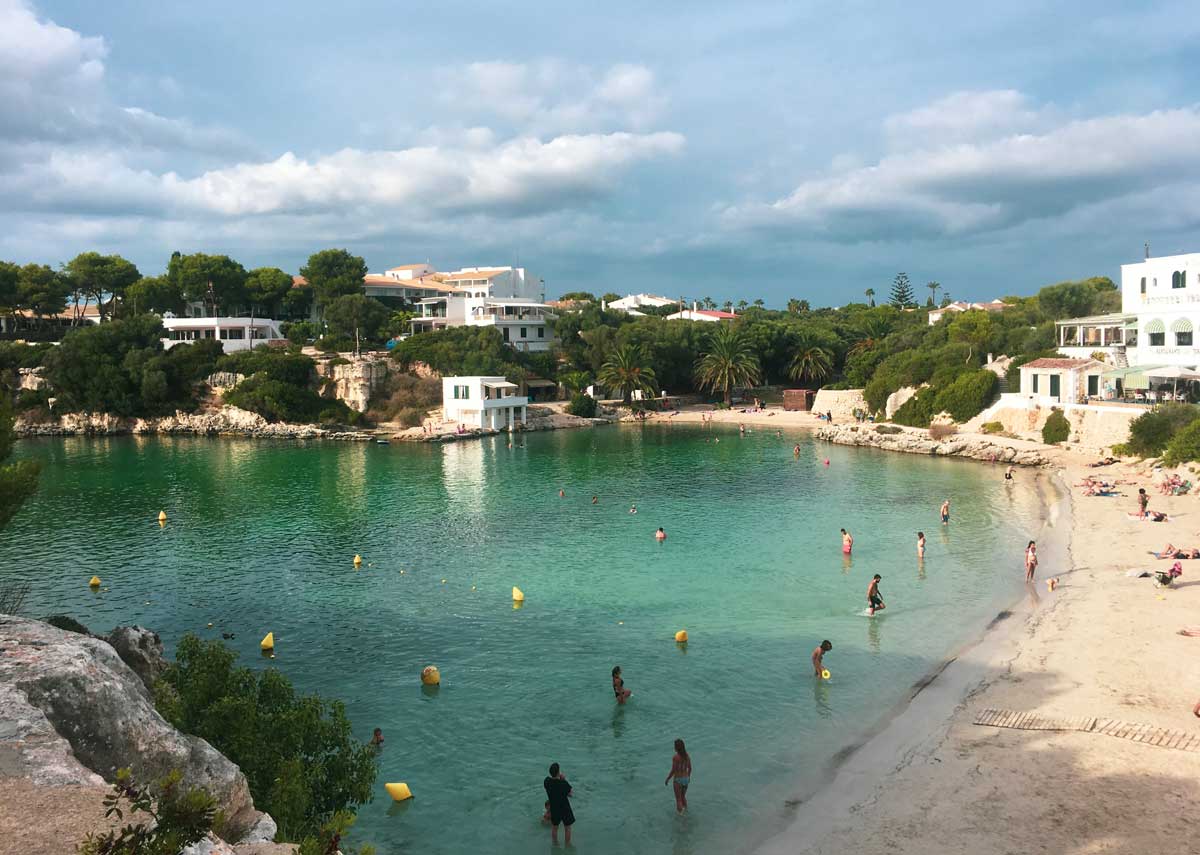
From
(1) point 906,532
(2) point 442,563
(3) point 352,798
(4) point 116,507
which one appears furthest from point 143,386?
(3) point 352,798

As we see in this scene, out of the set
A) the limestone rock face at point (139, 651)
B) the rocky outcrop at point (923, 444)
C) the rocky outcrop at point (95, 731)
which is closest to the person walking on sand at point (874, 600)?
the limestone rock face at point (139, 651)

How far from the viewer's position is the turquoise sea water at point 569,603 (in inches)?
589

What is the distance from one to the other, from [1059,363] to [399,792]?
172 feet

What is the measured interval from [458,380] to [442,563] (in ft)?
152

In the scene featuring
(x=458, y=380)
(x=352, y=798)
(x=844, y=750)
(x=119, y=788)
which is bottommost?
(x=844, y=750)

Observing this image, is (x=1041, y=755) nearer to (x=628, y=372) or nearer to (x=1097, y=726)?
(x=1097, y=726)

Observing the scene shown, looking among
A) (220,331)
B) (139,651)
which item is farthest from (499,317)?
(139,651)

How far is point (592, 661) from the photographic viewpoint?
2039cm

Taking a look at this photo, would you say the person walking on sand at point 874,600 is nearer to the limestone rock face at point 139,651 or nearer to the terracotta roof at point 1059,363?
the limestone rock face at point 139,651

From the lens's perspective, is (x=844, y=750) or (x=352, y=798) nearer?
(x=352, y=798)

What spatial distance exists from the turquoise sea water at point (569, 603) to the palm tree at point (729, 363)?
36389 mm

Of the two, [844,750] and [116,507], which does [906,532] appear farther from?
[116,507]

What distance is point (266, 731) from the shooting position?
10859mm

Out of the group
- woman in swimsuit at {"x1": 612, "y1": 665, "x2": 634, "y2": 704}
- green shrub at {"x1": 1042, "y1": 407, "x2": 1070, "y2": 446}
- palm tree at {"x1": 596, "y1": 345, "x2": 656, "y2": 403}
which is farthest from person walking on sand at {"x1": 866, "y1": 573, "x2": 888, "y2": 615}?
palm tree at {"x1": 596, "y1": 345, "x2": 656, "y2": 403}
